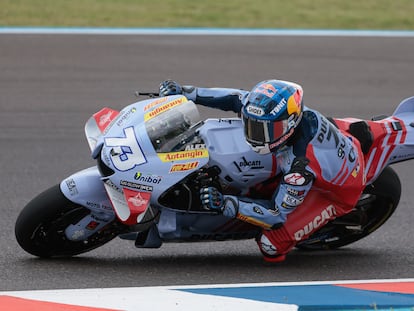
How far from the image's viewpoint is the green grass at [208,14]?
14750mm

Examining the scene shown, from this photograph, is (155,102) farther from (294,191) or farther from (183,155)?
(294,191)

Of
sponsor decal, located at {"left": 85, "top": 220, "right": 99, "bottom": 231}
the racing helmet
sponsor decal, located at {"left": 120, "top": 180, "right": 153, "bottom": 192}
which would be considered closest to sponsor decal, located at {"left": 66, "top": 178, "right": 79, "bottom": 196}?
sponsor decal, located at {"left": 85, "top": 220, "right": 99, "bottom": 231}

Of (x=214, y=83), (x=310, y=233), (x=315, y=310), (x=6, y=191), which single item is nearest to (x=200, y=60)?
(x=214, y=83)

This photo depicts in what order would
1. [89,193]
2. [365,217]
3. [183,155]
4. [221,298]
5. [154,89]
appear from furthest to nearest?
1. [154,89]
2. [365,217]
3. [89,193]
4. [183,155]
5. [221,298]

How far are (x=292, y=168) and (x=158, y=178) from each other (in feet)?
2.58

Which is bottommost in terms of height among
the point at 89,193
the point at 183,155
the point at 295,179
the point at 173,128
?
the point at 89,193

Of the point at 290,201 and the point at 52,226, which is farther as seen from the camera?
the point at 52,226

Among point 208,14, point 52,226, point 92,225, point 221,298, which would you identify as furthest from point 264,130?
point 208,14

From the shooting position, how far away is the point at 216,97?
650 centimetres

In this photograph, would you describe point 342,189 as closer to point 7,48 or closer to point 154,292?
point 154,292

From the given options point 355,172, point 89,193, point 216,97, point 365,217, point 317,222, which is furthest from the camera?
point 365,217

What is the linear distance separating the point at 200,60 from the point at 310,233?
6.77 m

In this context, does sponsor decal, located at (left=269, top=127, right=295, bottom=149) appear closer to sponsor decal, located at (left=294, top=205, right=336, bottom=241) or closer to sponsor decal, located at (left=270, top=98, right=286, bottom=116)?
sponsor decal, located at (left=270, top=98, right=286, bottom=116)

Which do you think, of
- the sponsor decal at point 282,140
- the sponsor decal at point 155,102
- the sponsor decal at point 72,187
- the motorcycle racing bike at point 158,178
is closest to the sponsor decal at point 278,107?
the sponsor decal at point 282,140
